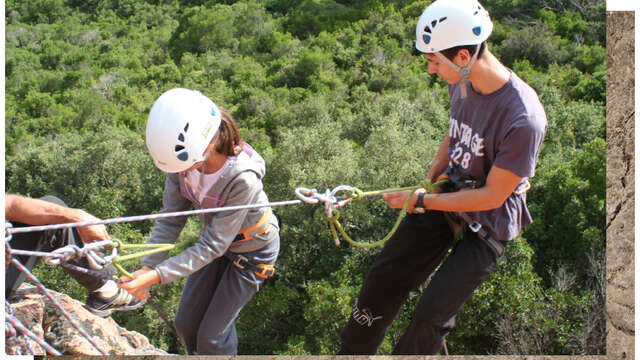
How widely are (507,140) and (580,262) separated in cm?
975

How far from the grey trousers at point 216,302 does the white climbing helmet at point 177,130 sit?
1.87 feet

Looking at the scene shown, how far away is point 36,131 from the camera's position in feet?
78.7

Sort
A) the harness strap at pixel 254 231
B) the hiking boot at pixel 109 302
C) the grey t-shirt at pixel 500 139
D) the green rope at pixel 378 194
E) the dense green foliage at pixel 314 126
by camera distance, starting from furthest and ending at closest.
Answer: the dense green foliage at pixel 314 126 → the hiking boot at pixel 109 302 → the harness strap at pixel 254 231 → the green rope at pixel 378 194 → the grey t-shirt at pixel 500 139

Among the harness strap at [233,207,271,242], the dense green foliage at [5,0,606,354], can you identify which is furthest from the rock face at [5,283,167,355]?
the dense green foliage at [5,0,606,354]

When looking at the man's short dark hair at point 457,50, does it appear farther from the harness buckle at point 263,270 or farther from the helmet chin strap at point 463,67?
the harness buckle at point 263,270

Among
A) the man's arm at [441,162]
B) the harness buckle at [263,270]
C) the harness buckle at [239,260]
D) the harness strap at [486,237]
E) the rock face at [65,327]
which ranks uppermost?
the man's arm at [441,162]

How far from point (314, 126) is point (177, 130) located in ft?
49.4

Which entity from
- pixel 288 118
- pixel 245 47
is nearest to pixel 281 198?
pixel 288 118

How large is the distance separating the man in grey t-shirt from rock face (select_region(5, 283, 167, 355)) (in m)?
1.39

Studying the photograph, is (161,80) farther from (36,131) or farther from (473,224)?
(473,224)

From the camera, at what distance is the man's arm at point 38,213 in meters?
2.59

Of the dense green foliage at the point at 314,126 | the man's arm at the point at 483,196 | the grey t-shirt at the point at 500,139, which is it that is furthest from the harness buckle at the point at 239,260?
the dense green foliage at the point at 314,126

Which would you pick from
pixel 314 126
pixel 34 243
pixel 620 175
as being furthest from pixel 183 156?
pixel 314 126

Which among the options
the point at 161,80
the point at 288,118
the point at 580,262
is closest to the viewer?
the point at 580,262
